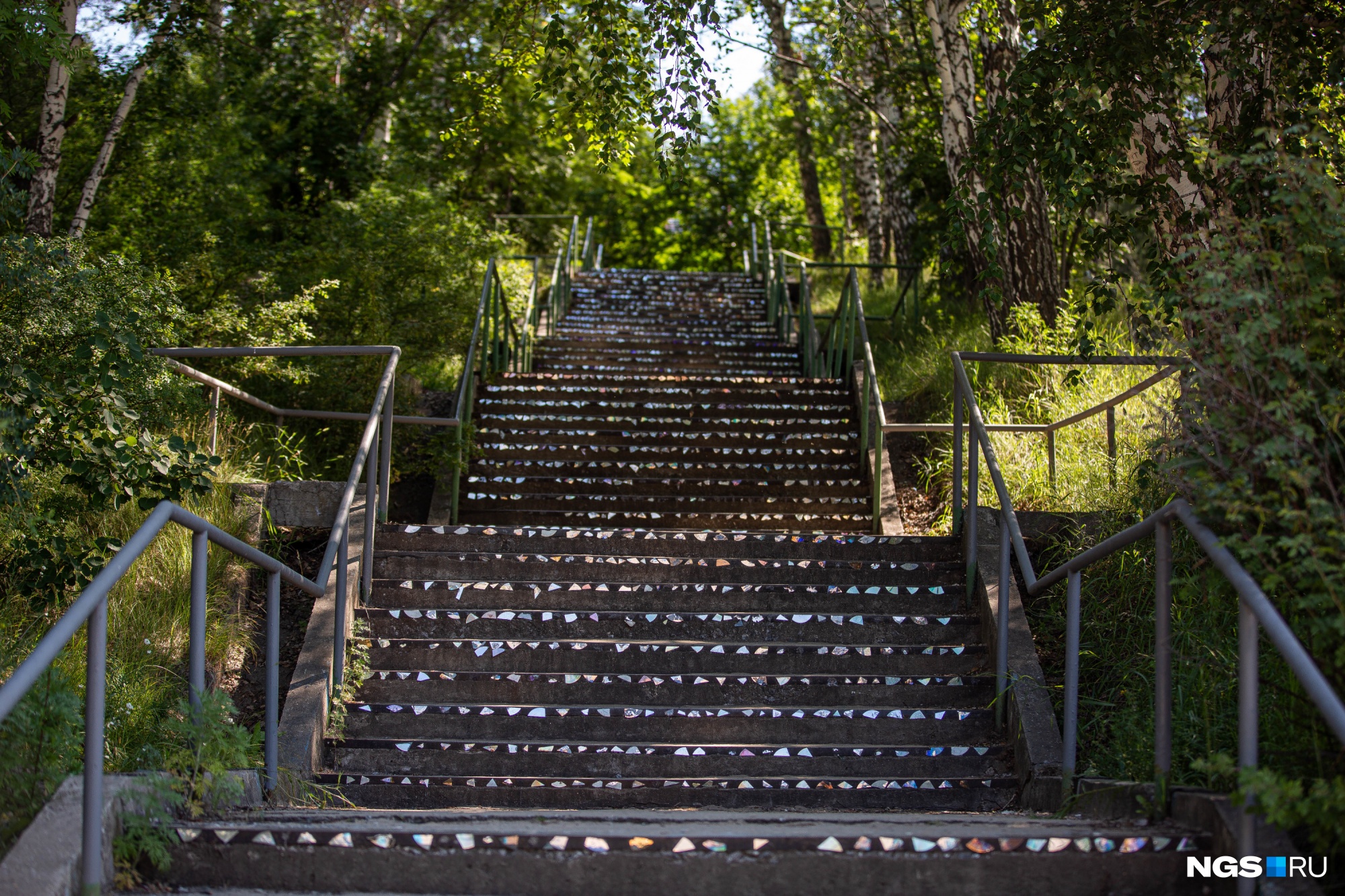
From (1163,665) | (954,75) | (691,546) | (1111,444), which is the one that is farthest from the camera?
(954,75)

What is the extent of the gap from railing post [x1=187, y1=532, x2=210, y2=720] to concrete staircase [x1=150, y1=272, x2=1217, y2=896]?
1.21 feet

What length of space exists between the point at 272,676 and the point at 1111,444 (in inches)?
167

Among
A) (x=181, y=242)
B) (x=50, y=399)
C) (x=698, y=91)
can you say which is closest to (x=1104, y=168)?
(x=698, y=91)

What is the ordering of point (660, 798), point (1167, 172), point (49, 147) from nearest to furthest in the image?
point (660, 798) < point (1167, 172) < point (49, 147)

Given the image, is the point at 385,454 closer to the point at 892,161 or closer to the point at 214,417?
the point at 214,417

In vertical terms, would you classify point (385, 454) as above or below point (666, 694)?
above

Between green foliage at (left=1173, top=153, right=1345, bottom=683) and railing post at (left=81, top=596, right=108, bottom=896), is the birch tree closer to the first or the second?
green foliage at (left=1173, top=153, right=1345, bottom=683)

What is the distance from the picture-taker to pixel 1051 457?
5898 millimetres

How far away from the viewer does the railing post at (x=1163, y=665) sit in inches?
112

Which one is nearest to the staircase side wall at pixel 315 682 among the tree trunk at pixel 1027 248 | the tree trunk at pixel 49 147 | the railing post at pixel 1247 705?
the railing post at pixel 1247 705

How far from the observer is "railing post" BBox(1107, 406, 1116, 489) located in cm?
555

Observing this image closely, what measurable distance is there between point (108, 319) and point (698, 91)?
12.4ft

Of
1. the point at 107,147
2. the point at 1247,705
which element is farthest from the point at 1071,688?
the point at 107,147

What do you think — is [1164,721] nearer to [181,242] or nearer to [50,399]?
[50,399]
